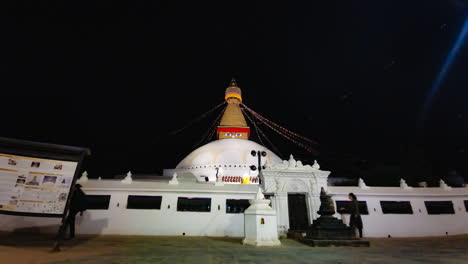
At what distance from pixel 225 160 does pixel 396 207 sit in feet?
41.9

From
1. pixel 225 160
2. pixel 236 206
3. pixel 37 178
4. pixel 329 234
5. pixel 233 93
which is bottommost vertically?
pixel 329 234

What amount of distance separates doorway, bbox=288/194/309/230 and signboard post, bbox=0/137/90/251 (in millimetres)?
9985

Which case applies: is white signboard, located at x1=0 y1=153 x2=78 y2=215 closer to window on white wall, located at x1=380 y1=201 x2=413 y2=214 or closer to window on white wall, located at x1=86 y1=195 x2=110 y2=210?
window on white wall, located at x1=86 y1=195 x2=110 y2=210

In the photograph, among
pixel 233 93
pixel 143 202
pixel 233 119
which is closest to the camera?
pixel 143 202

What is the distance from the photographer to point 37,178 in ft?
17.9

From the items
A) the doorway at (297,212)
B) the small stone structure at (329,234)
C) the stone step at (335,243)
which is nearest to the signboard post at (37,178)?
the stone step at (335,243)

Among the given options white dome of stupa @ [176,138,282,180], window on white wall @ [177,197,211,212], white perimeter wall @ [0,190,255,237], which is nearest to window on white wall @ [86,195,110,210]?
white perimeter wall @ [0,190,255,237]

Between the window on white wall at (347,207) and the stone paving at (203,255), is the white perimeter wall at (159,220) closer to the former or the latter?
the stone paving at (203,255)

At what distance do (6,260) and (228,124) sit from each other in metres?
26.5

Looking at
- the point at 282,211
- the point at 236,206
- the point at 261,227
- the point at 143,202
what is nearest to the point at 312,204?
the point at 282,211

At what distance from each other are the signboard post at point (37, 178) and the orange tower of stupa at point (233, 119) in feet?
76.7

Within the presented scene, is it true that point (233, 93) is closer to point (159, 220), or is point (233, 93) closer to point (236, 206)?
point (236, 206)

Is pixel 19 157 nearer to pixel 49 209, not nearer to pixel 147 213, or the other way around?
pixel 49 209

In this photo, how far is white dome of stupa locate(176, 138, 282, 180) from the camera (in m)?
19.5
